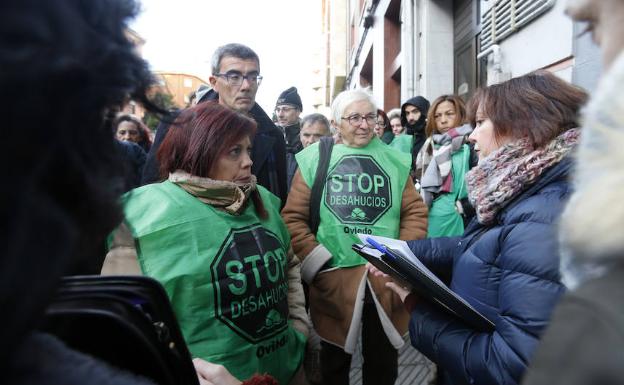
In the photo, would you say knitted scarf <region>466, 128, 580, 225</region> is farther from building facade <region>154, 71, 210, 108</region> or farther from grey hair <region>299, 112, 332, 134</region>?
grey hair <region>299, 112, 332, 134</region>

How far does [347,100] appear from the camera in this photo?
3156 millimetres

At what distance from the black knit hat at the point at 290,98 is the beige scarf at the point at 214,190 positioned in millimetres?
3550

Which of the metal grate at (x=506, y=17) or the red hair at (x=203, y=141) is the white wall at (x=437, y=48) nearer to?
the metal grate at (x=506, y=17)

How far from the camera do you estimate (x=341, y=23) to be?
3306 cm

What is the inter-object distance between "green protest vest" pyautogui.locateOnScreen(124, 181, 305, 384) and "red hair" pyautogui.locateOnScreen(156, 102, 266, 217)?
0.11 m

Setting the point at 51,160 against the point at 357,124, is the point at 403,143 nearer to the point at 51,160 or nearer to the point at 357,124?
the point at 357,124

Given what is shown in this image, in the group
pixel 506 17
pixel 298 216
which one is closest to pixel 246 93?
pixel 298 216

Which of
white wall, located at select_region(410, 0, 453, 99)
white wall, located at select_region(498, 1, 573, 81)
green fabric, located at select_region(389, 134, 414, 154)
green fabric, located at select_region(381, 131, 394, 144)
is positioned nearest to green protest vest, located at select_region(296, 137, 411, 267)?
white wall, located at select_region(498, 1, 573, 81)

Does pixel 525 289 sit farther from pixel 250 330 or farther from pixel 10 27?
pixel 10 27

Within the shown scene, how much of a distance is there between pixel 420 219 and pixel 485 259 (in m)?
1.39

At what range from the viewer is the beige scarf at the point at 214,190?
1834 millimetres

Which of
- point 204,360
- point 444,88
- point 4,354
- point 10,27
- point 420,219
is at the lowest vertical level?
point 204,360

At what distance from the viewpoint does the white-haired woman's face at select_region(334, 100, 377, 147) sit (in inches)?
119

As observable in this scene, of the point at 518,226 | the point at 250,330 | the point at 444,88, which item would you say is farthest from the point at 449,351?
the point at 444,88
